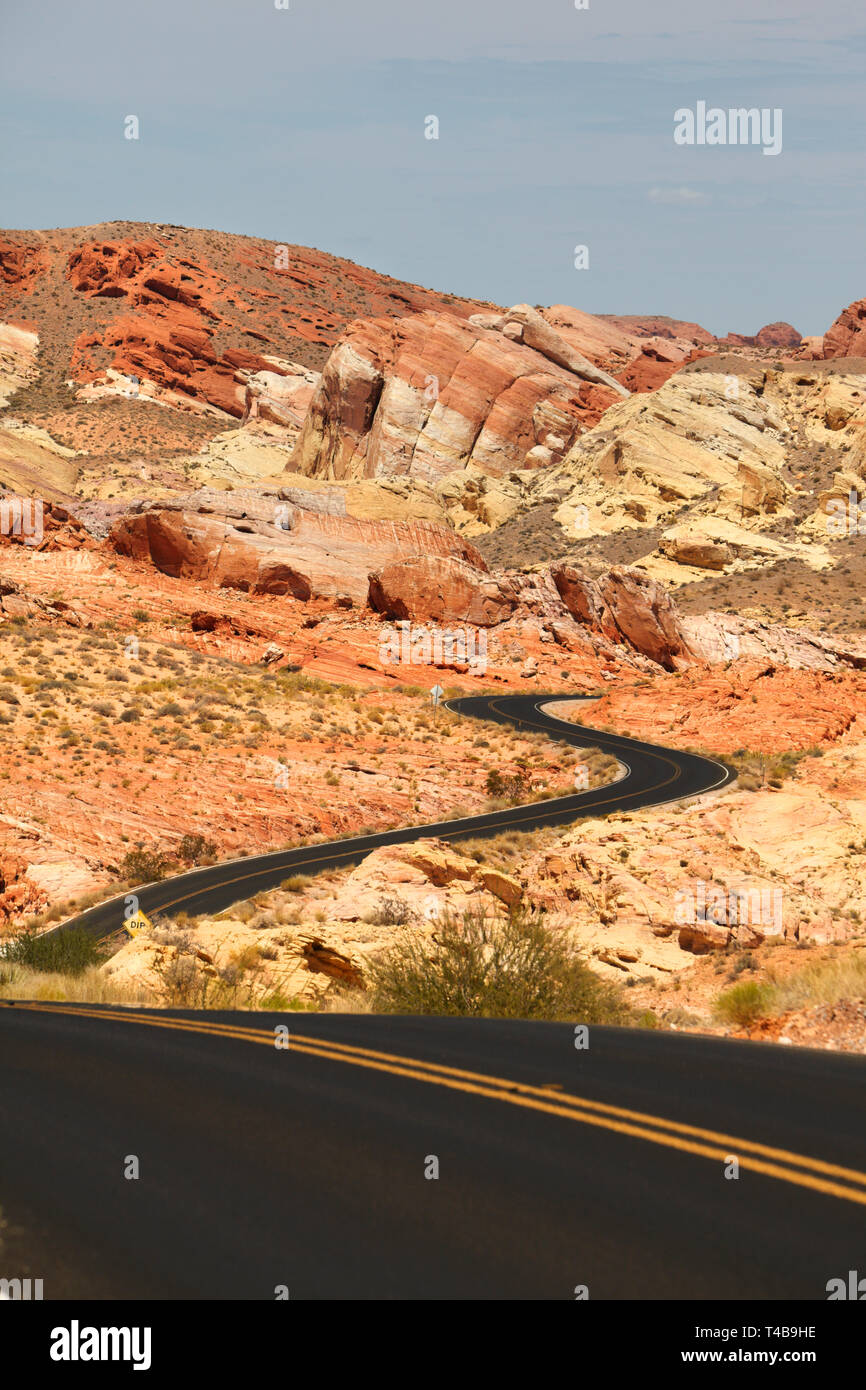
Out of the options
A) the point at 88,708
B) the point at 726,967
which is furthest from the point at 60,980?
the point at 88,708

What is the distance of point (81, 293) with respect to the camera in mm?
159125

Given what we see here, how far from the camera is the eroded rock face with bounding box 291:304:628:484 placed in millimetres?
111500

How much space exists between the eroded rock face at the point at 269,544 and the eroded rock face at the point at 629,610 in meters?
7.38

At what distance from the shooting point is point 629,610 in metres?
78.1

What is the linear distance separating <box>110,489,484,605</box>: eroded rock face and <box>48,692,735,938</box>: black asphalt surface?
20.3 metres

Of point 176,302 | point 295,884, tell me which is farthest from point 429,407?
point 295,884

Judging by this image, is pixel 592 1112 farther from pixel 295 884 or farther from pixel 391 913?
pixel 295 884

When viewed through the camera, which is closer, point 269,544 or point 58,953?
point 58,953

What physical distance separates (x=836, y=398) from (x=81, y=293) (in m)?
100.0

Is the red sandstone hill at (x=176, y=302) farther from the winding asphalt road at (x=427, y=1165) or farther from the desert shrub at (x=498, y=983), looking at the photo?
the winding asphalt road at (x=427, y=1165)

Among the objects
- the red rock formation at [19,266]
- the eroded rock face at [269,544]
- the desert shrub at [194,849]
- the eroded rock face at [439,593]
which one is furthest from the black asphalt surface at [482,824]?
the red rock formation at [19,266]

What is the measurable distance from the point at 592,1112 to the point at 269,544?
71.2m

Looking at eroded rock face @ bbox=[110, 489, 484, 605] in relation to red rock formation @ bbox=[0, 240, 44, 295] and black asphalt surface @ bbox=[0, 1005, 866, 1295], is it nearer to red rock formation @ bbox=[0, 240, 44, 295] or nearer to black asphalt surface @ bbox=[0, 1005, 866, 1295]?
black asphalt surface @ bbox=[0, 1005, 866, 1295]

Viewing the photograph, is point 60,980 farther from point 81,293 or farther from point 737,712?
point 81,293
